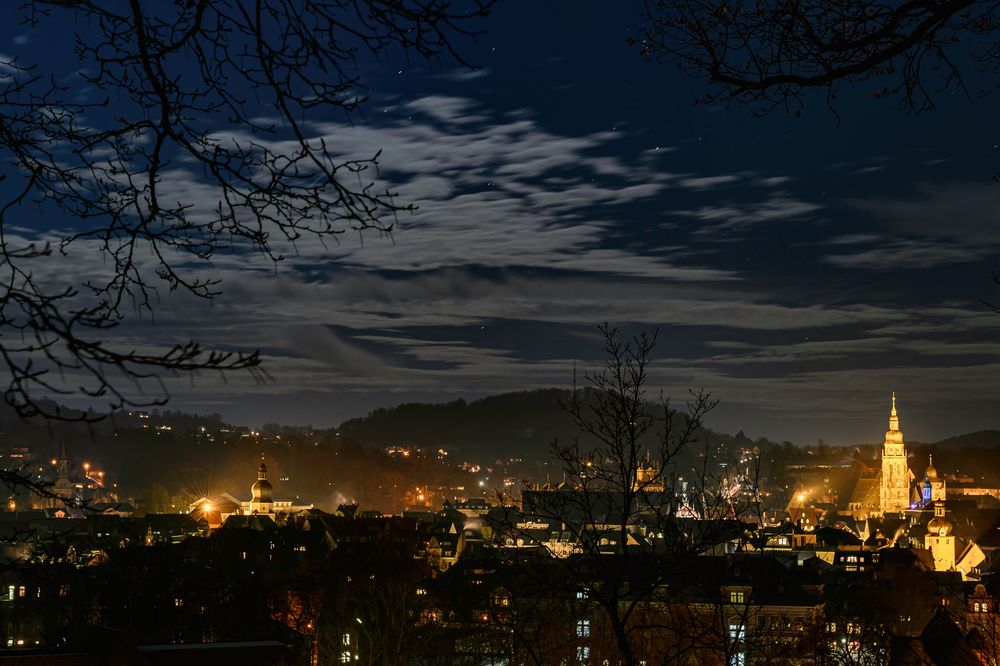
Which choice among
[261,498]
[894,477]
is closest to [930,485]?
[894,477]

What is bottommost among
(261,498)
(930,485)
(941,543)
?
(941,543)

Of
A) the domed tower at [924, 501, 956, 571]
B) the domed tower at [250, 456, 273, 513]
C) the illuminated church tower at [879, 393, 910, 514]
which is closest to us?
the domed tower at [924, 501, 956, 571]

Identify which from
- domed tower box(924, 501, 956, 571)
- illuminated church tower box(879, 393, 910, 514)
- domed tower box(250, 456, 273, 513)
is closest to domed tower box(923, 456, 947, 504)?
illuminated church tower box(879, 393, 910, 514)

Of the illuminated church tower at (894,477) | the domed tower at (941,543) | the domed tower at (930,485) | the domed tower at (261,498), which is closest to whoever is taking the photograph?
the domed tower at (941,543)

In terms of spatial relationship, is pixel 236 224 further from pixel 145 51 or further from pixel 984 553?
pixel 984 553

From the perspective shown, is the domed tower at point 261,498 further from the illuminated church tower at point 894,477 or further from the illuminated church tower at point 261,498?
the illuminated church tower at point 894,477

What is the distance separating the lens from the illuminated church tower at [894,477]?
11875 cm

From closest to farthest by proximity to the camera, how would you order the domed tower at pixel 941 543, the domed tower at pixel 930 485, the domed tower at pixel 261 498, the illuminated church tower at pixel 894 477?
the domed tower at pixel 941 543 < the domed tower at pixel 261 498 < the domed tower at pixel 930 485 < the illuminated church tower at pixel 894 477

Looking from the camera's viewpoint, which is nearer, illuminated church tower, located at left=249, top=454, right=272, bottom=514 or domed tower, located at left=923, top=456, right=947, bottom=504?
illuminated church tower, located at left=249, top=454, right=272, bottom=514

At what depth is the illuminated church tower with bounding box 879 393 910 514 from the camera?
390 feet

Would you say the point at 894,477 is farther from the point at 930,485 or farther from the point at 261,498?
the point at 261,498

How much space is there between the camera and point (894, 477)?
119 m

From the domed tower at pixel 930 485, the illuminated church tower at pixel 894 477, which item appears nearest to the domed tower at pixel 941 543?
the domed tower at pixel 930 485

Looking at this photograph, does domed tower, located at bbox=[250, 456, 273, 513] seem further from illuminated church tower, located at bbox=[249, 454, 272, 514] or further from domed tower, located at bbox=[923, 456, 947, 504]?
domed tower, located at bbox=[923, 456, 947, 504]
